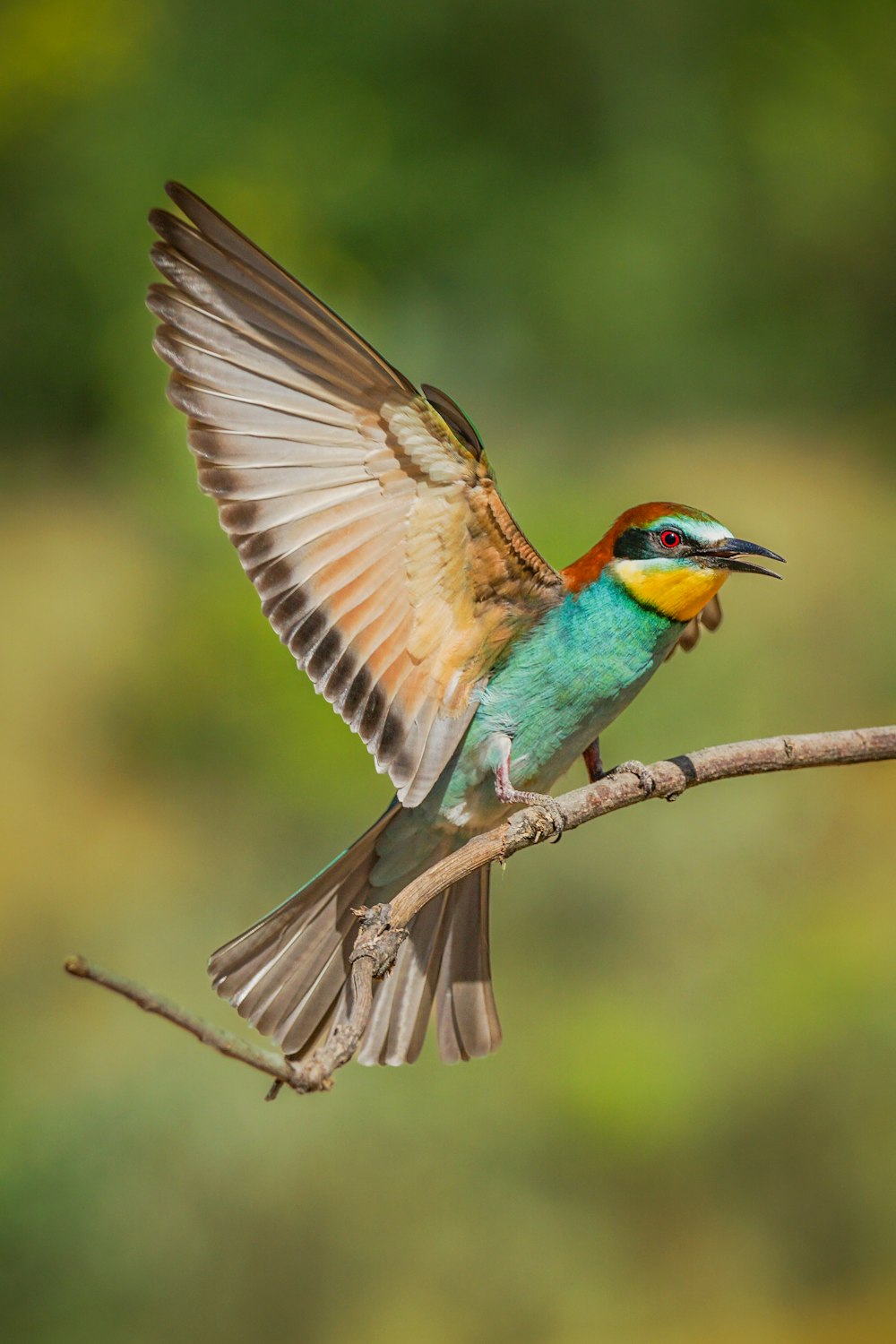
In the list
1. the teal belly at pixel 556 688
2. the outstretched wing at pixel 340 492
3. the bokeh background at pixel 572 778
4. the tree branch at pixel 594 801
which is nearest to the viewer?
the tree branch at pixel 594 801

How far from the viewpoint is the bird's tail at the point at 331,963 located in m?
1.27

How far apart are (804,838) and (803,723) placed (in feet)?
0.85

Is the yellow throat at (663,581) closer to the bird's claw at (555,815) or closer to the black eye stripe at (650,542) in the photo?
the black eye stripe at (650,542)

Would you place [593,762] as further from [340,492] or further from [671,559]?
[340,492]

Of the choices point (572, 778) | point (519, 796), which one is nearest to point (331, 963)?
point (519, 796)

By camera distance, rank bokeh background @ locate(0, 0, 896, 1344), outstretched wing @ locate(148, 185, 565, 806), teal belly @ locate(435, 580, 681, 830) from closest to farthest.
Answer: outstretched wing @ locate(148, 185, 565, 806) < teal belly @ locate(435, 580, 681, 830) < bokeh background @ locate(0, 0, 896, 1344)

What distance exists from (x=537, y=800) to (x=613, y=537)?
239mm

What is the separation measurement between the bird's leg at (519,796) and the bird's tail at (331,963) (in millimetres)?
93

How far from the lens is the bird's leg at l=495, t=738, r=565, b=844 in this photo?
1113mm

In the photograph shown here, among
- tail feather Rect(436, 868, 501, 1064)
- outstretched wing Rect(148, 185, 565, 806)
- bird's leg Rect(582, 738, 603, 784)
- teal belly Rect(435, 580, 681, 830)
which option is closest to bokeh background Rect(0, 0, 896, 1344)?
tail feather Rect(436, 868, 501, 1064)

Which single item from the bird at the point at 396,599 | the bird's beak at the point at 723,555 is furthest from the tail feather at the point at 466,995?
the bird's beak at the point at 723,555

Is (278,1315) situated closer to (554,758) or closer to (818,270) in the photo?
(554,758)

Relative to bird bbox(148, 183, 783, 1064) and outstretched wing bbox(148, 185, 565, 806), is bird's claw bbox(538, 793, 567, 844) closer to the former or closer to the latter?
bird bbox(148, 183, 783, 1064)

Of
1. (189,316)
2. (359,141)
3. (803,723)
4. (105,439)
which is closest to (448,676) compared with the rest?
(189,316)
